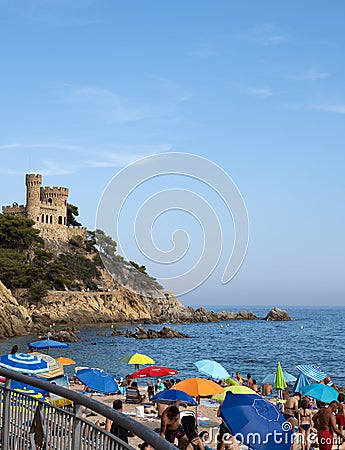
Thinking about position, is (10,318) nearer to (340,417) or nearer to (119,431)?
(340,417)

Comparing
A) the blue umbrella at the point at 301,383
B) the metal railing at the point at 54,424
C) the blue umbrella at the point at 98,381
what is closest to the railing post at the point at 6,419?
the metal railing at the point at 54,424

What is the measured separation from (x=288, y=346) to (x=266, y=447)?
5509 cm

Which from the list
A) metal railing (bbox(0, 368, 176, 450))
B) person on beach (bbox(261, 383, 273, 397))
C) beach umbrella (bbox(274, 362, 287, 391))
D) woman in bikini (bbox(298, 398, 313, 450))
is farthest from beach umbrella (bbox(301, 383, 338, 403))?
metal railing (bbox(0, 368, 176, 450))

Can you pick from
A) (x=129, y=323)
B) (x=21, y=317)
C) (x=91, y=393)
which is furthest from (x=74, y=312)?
(x=91, y=393)

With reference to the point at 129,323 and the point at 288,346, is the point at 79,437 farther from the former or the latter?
the point at 129,323

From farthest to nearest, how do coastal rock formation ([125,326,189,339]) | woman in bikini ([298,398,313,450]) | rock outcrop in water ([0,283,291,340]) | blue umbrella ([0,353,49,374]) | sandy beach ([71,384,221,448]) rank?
coastal rock formation ([125,326,189,339]), rock outcrop in water ([0,283,291,340]), sandy beach ([71,384,221,448]), blue umbrella ([0,353,49,374]), woman in bikini ([298,398,313,450])

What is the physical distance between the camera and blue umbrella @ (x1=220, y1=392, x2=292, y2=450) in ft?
31.1

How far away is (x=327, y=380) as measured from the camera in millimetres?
22047

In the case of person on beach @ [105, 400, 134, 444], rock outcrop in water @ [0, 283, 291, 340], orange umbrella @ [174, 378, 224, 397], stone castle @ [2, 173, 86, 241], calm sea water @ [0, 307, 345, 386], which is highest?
stone castle @ [2, 173, 86, 241]

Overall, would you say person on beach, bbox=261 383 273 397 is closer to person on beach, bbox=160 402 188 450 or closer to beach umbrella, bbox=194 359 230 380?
beach umbrella, bbox=194 359 230 380

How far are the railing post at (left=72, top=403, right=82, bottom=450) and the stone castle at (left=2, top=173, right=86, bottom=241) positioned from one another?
9215 cm

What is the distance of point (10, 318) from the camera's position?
56.6 m

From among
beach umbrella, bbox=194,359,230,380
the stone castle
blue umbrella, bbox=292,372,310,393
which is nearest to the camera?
blue umbrella, bbox=292,372,310,393

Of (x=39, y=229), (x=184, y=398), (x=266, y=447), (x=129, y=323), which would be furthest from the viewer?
(x=39, y=229)
